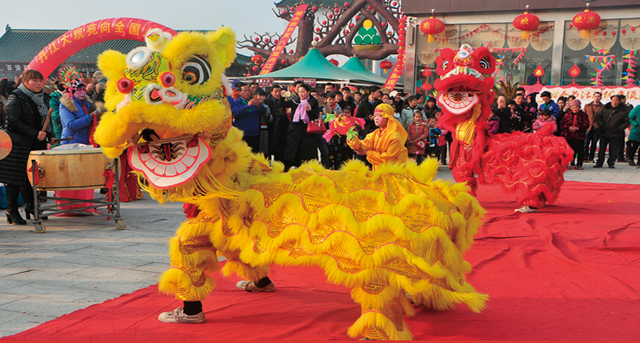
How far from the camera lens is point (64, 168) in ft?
15.0

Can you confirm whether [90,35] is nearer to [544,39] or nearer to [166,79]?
[166,79]

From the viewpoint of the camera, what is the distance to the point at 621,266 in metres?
3.69

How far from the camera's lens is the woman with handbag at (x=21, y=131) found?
15.4 feet

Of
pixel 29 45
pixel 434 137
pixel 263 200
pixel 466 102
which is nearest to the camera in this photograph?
pixel 263 200

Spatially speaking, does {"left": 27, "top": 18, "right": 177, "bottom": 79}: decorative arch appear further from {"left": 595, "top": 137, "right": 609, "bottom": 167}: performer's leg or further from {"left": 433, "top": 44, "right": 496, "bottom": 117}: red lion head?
{"left": 595, "top": 137, "right": 609, "bottom": 167}: performer's leg

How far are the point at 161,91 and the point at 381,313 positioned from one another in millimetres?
1342

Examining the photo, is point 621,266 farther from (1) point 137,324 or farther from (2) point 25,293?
(2) point 25,293

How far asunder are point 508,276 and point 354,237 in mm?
1715

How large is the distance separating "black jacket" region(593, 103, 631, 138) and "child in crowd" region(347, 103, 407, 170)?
7326mm

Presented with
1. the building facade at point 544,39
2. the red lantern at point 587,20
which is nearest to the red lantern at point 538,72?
the building facade at point 544,39

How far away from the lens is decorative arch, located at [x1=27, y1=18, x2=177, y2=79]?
10.7 metres

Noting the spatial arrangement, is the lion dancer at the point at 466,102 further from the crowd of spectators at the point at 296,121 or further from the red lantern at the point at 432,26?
the red lantern at the point at 432,26

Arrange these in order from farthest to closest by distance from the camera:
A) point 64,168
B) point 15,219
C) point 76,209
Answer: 1. point 15,219
2. point 76,209
3. point 64,168

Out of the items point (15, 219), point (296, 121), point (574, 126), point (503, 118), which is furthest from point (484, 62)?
point (574, 126)
